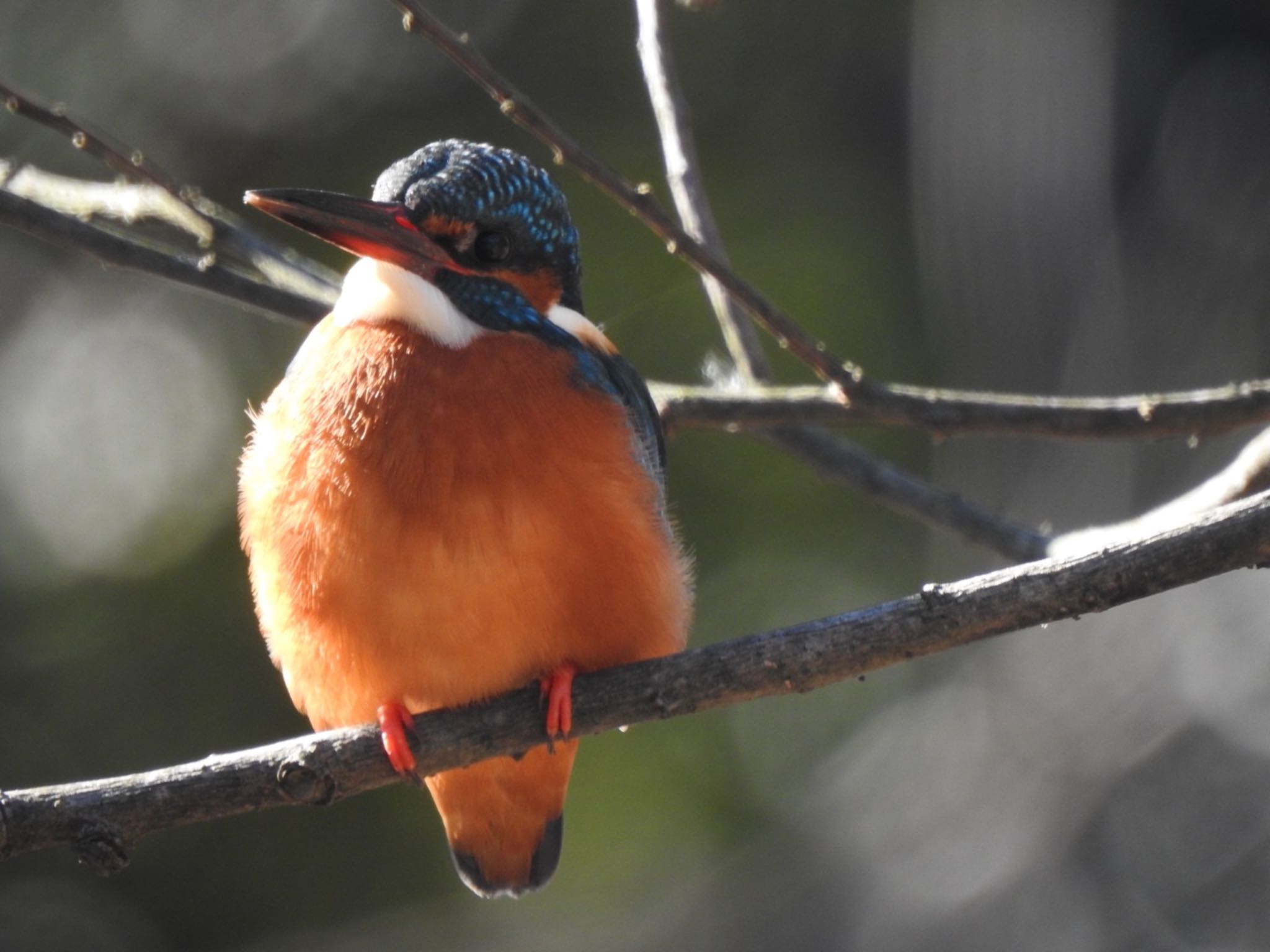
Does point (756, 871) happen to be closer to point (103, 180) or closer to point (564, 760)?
point (564, 760)

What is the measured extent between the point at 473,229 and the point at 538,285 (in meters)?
0.22

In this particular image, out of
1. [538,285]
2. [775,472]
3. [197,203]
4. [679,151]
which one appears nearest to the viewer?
[538,285]

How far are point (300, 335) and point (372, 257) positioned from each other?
382 centimetres

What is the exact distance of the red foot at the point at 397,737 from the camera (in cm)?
280

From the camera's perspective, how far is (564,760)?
11.1ft

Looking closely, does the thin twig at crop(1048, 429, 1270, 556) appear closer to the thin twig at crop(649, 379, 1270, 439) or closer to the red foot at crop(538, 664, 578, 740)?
the thin twig at crop(649, 379, 1270, 439)

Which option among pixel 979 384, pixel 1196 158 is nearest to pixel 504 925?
pixel 979 384

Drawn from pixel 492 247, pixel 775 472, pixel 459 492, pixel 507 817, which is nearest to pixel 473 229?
pixel 492 247

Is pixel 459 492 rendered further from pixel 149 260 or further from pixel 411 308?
pixel 149 260

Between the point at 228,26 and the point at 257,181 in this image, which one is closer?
the point at 257,181

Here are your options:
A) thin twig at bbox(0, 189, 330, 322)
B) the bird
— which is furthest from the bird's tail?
thin twig at bbox(0, 189, 330, 322)

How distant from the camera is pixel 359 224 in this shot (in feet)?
9.98

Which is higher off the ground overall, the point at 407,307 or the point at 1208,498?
the point at 407,307

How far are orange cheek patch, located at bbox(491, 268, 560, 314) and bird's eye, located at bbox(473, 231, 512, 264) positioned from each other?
0.03 m
